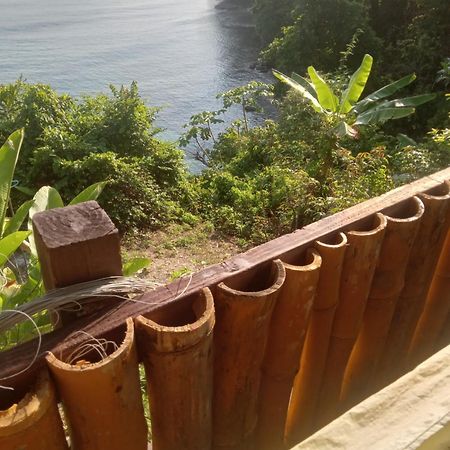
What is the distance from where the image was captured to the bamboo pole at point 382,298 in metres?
1.57

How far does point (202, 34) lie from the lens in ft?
80.8

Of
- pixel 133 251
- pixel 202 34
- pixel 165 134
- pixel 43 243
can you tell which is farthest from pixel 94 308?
pixel 202 34

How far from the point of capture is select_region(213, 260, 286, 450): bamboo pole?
1254 millimetres

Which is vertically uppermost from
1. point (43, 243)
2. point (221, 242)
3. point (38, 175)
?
point (43, 243)

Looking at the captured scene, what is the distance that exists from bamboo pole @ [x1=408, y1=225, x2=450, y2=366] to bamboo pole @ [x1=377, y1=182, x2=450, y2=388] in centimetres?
8

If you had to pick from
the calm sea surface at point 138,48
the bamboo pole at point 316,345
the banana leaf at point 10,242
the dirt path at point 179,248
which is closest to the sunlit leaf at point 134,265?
the banana leaf at point 10,242

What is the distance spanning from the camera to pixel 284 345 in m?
1.46

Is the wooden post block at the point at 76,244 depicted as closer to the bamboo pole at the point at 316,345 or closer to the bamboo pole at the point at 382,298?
the bamboo pole at the point at 316,345

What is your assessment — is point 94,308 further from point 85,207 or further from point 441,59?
point 441,59

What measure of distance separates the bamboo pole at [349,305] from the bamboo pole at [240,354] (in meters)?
0.29

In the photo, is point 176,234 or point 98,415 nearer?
point 98,415

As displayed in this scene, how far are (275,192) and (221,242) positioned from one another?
3.24 ft

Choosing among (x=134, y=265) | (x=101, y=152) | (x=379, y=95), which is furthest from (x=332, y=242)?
(x=379, y=95)

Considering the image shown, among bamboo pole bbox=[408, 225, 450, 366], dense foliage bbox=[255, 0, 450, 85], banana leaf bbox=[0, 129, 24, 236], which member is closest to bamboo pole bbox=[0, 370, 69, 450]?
bamboo pole bbox=[408, 225, 450, 366]
